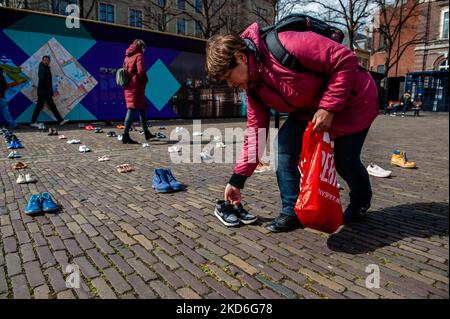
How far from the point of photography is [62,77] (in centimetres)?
1244

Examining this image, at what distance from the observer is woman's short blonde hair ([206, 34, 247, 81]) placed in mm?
2262

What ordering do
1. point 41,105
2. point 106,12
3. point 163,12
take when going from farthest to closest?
point 106,12 < point 163,12 < point 41,105

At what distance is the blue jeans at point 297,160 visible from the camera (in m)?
2.75

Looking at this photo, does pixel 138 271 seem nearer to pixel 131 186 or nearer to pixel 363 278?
pixel 363 278

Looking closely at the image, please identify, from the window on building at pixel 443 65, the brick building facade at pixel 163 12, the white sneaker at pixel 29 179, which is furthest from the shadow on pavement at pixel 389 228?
the window on building at pixel 443 65

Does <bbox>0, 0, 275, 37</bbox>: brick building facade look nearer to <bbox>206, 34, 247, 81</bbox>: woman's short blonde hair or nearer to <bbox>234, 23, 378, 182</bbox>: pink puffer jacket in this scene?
<bbox>234, 23, 378, 182</bbox>: pink puffer jacket

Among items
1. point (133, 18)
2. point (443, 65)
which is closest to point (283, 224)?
point (133, 18)

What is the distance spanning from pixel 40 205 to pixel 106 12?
1651 inches

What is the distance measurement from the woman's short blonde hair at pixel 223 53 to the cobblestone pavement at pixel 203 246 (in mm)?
1266

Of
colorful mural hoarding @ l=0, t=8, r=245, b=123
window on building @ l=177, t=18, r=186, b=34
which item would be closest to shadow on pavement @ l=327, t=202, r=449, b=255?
colorful mural hoarding @ l=0, t=8, r=245, b=123

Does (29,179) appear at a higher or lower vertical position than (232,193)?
lower

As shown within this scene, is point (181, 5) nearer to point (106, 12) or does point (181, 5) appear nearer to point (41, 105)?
point (106, 12)

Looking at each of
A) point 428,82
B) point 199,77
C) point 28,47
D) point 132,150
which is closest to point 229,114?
point 199,77

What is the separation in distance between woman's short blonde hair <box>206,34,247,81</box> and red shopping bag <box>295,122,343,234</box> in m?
0.70
